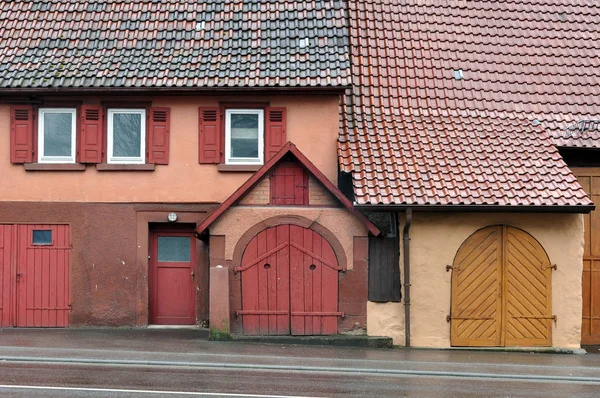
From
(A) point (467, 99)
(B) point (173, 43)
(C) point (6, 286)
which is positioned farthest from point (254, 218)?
(A) point (467, 99)

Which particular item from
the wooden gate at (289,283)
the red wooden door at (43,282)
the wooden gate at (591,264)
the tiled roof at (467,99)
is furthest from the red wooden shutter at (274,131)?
the wooden gate at (591,264)

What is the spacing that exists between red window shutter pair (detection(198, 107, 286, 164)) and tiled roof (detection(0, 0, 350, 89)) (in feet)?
2.45

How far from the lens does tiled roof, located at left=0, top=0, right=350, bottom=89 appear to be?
1681 cm

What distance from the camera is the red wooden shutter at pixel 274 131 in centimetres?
1716

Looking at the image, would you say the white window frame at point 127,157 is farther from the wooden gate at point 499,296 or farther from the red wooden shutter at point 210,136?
the wooden gate at point 499,296

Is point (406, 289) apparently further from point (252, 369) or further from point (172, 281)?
point (172, 281)

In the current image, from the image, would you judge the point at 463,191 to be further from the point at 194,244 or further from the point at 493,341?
the point at 194,244

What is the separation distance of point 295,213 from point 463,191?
10.4 ft

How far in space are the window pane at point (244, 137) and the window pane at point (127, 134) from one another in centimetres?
189

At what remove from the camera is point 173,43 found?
17828 millimetres

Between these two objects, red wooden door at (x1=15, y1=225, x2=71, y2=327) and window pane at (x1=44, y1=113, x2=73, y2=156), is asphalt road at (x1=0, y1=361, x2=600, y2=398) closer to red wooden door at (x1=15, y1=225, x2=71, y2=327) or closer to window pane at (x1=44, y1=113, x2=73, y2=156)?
red wooden door at (x1=15, y1=225, x2=71, y2=327)

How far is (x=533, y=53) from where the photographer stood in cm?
1991

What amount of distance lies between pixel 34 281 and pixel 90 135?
312 centimetres

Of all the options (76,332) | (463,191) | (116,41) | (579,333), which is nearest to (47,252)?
(76,332)
